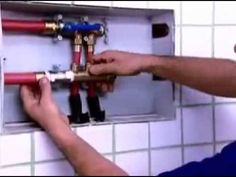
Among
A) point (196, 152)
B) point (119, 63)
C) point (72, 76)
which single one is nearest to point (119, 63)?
point (119, 63)

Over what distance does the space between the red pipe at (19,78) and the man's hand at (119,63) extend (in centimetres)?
14

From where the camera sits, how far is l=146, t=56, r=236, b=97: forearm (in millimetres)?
1029

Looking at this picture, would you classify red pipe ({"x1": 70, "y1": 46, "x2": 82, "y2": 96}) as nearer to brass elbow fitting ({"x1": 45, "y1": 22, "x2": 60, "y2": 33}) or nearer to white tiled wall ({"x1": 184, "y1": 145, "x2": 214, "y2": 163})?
brass elbow fitting ({"x1": 45, "y1": 22, "x2": 60, "y2": 33})

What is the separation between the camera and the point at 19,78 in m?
0.95

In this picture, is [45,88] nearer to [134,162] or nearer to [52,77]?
[52,77]

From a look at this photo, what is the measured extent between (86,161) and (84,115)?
22 centimetres

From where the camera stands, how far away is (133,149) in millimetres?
1092

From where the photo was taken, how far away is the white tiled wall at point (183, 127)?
1046mm

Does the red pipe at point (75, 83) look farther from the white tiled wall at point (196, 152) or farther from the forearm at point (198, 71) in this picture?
the white tiled wall at point (196, 152)

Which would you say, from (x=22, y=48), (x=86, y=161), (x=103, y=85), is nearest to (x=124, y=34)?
(x=103, y=85)

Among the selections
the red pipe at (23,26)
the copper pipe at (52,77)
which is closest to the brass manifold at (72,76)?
the copper pipe at (52,77)

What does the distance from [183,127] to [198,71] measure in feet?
0.60

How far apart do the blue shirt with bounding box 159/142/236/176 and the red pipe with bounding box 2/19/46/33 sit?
1.44ft

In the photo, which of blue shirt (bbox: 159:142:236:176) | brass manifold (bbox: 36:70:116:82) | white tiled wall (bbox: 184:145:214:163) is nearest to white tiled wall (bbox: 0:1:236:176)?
white tiled wall (bbox: 184:145:214:163)
